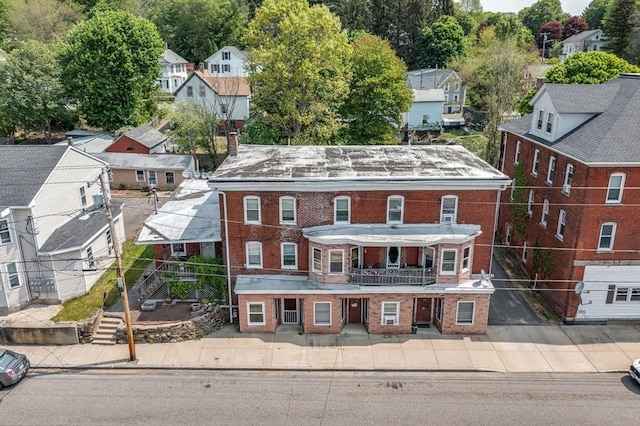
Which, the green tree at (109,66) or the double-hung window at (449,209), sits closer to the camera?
the double-hung window at (449,209)

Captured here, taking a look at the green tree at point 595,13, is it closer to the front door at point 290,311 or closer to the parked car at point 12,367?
the front door at point 290,311

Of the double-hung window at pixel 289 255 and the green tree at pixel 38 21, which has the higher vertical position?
the green tree at pixel 38 21

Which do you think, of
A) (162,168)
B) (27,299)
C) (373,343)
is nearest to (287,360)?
(373,343)

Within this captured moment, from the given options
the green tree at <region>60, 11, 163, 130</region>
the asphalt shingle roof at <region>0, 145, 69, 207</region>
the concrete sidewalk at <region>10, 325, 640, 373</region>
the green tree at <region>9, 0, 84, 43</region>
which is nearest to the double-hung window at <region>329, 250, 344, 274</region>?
the concrete sidewalk at <region>10, 325, 640, 373</region>

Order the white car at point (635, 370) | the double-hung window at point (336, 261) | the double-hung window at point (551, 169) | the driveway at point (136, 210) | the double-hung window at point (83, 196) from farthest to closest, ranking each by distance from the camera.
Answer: the driveway at point (136, 210) < the double-hung window at point (83, 196) < the double-hung window at point (551, 169) < the double-hung window at point (336, 261) < the white car at point (635, 370)

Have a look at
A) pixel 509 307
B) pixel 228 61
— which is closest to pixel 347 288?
pixel 509 307

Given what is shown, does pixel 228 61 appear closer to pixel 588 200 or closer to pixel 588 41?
pixel 588 200

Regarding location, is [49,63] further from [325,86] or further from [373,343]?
[373,343]

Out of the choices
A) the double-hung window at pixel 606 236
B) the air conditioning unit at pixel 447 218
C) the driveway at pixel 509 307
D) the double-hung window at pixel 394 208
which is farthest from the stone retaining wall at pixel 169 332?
the double-hung window at pixel 606 236
